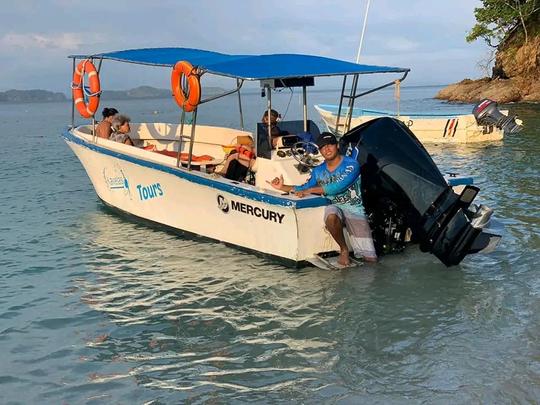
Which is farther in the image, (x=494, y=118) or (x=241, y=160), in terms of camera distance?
(x=494, y=118)

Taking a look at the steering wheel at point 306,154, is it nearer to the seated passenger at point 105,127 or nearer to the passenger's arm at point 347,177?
the passenger's arm at point 347,177

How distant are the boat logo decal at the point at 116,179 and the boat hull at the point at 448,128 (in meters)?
10.2

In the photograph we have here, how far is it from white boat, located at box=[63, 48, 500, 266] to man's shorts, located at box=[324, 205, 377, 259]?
8.3 inches

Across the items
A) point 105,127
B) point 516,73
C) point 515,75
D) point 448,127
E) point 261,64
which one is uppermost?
point 516,73

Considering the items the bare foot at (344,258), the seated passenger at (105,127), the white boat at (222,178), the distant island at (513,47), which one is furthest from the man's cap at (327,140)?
the distant island at (513,47)

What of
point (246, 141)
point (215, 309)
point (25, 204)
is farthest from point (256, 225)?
point (25, 204)

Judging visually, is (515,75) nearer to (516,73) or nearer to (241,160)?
(516,73)

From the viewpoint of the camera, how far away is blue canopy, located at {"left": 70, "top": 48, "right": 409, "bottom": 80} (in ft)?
23.5

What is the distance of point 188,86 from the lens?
7.29m

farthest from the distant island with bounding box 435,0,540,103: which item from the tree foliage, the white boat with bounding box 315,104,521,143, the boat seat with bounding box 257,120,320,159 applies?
the boat seat with bounding box 257,120,320,159

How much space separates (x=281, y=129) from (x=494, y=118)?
12.7m

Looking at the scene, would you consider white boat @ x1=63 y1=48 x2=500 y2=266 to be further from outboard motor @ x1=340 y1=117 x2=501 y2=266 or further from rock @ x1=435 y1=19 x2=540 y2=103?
rock @ x1=435 y1=19 x2=540 y2=103

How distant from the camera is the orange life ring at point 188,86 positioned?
7199 millimetres

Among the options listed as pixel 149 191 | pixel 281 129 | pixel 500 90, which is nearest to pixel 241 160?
pixel 281 129
